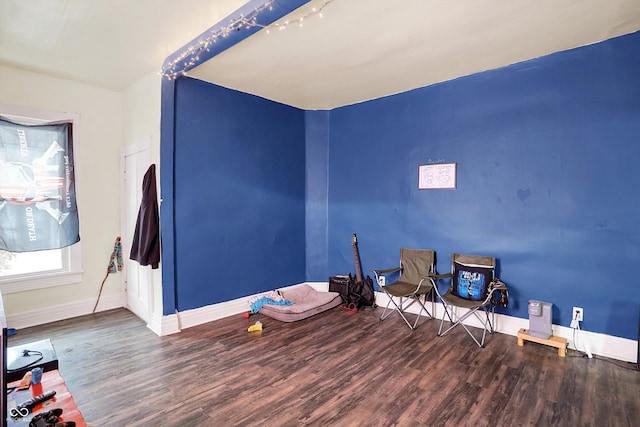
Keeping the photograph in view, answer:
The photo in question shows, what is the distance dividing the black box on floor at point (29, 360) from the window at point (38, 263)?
2.13m

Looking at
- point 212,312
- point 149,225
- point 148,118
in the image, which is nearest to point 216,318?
point 212,312

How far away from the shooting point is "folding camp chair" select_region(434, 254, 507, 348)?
3.27 meters

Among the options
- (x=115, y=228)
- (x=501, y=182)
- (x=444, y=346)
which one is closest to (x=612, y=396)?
(x=444, y=346)

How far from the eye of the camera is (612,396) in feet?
7.77

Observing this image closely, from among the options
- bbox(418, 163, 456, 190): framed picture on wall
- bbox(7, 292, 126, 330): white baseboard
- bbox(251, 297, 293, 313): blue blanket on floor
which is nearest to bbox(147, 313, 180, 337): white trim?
bbox(251, 297, 293, 313): blue blanket on floor

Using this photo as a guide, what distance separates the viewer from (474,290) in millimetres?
3428

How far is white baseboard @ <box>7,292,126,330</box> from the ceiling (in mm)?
2630

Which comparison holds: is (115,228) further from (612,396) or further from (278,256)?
(612,396)

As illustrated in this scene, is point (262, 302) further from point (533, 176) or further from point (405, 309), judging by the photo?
point (533, 176)

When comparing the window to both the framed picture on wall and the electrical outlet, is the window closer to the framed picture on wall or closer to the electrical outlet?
the framed picture on wall

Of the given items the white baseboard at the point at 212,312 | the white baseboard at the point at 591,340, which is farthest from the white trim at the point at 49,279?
the white baseboard at the point at 591,340

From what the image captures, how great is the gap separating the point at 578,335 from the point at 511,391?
1.19m

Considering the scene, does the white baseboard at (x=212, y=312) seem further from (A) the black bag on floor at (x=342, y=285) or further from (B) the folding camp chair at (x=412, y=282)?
(B) the folding camp chair at (x=412, y=282)

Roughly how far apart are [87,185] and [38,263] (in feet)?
3.34
